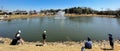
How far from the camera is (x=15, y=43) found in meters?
16.4

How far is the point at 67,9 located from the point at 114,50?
181979 millimetres

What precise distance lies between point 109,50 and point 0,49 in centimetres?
893

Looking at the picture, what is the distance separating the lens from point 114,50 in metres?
15.4

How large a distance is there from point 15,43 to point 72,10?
577 ft

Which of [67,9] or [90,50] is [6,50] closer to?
[90,50]

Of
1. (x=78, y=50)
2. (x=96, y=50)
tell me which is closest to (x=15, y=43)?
(x=78, y=50)

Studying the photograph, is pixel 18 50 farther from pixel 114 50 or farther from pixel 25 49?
pixel 114 50

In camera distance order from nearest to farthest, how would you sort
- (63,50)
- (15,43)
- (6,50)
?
(6,50) < (63,50) < (15,43)

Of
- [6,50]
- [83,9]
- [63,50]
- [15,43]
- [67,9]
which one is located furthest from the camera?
[67,9]

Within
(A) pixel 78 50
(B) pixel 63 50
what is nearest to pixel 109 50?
(A) pixel 78 50

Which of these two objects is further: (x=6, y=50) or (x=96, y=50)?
(x=96, y=50)

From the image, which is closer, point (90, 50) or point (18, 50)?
point (18, 50)

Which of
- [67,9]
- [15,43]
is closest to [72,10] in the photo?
[67,9]

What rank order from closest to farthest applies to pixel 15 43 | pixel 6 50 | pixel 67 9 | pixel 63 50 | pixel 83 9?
pixel 6 50 → pixel 63 50 → pixel 15 43 → pixel 83 9 → pixel 67 9
